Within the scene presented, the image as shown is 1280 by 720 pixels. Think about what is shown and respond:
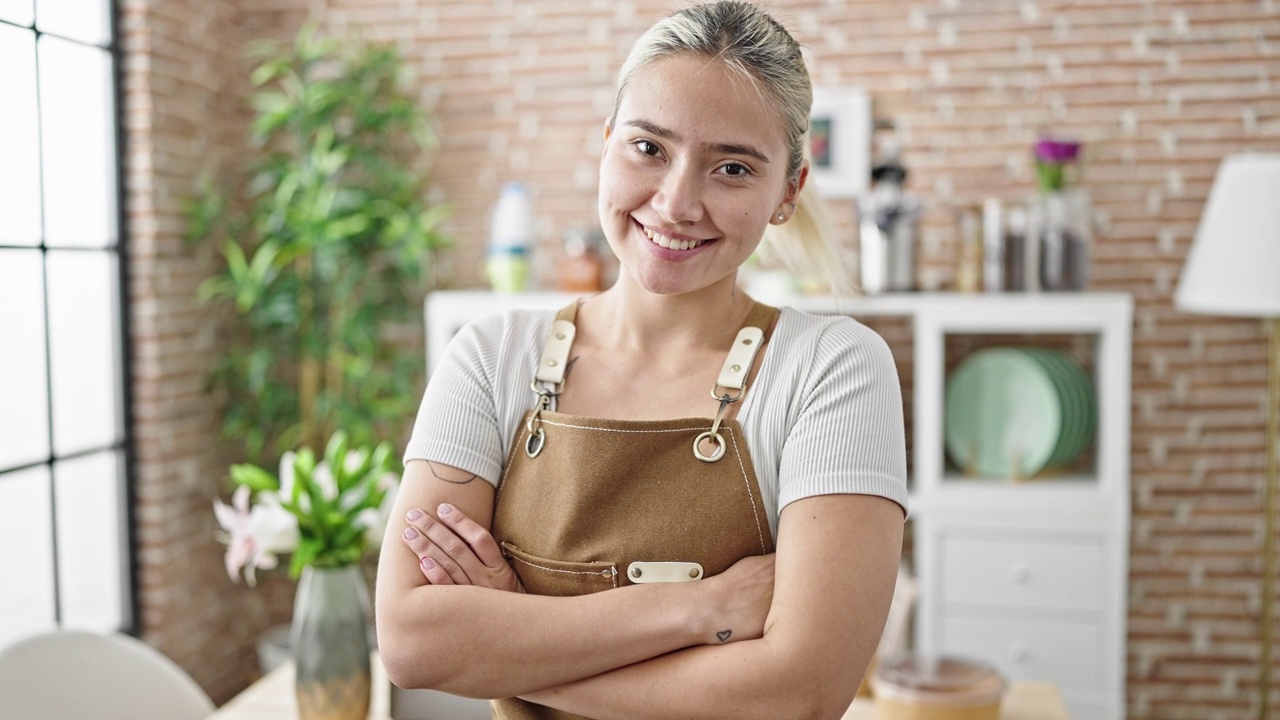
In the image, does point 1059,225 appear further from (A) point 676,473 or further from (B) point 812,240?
(A) point 676,473

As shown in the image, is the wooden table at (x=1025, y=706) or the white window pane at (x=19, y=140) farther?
the white window pane at (x=19, y=140)

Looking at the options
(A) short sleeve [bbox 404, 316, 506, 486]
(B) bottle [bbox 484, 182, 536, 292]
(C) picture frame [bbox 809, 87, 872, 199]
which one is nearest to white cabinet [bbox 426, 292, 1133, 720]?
(C) picture frame [bbox 809, 87, 872, 199]

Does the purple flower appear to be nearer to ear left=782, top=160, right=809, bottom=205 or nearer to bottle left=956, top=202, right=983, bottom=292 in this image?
bottle left=956, top=202, right=983, bottom=292

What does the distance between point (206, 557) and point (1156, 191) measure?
3.31m

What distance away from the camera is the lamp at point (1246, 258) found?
9.66 feet

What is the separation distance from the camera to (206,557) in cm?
374

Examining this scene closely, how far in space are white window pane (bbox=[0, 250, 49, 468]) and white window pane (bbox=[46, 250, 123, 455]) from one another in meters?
0.05

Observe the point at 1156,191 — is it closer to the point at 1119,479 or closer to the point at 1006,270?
the point at 1006,270

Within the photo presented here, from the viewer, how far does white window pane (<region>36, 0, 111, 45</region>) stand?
3.12 metres

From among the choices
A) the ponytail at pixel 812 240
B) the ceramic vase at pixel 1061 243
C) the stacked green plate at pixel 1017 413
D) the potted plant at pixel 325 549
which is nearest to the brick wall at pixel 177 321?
the potted plant at pixel 325 549

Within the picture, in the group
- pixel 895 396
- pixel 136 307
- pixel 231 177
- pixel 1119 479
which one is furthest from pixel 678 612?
pixel 231 177

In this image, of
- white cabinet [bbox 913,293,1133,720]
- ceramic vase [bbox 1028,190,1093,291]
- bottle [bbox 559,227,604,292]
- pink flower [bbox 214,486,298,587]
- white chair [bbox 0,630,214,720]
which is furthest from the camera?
bottle [bbox 559,227,604,292]

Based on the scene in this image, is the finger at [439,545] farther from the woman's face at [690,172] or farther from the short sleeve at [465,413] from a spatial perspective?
the woman's face at [690,172]

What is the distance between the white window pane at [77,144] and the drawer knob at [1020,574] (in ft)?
9.41
